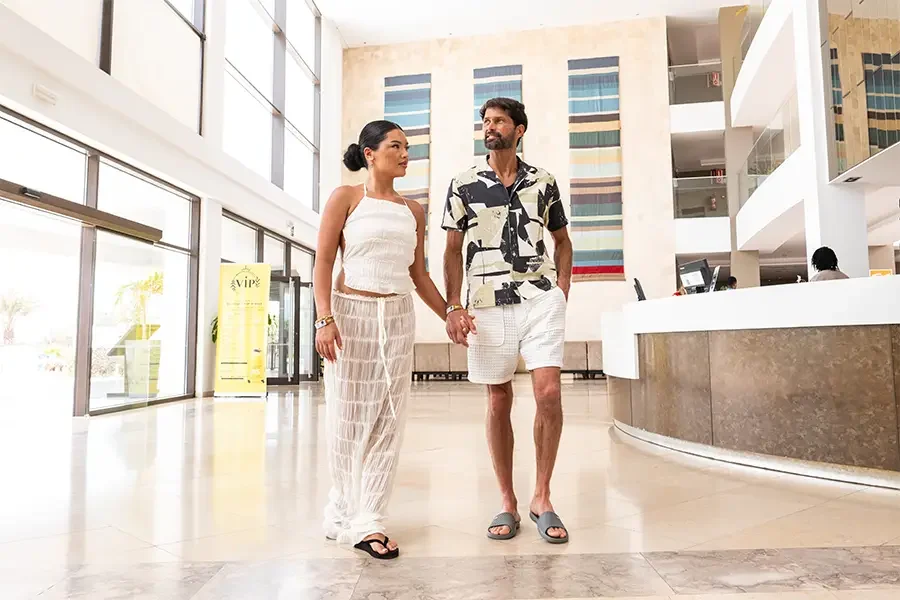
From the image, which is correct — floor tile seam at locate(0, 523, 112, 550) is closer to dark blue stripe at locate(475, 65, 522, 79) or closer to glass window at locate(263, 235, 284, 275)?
glass window at locate(263, 235, 284, 275)

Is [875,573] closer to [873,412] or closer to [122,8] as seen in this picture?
[873,412]

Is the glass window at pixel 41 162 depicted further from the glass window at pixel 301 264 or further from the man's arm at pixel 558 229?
the glass window at pixel 301 264

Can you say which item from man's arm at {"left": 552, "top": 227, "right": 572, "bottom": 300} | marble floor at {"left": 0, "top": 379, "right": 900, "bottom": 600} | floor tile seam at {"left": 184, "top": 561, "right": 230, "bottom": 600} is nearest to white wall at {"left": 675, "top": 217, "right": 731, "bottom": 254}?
marble floor at {"left": 0, "top": 379, "right": 900, "bottom": 600}

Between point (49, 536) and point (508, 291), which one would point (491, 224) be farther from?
point (49, 536)

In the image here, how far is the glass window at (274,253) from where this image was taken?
41.8ft

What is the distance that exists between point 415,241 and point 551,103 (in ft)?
45.7

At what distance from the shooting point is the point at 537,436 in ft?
8.20

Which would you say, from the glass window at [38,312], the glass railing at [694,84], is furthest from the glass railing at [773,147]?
the glass window at [38,312]

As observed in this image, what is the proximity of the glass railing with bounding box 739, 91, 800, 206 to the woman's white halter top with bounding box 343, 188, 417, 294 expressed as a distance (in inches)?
319

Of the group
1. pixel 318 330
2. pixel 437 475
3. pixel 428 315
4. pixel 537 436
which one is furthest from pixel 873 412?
pixel 428 315

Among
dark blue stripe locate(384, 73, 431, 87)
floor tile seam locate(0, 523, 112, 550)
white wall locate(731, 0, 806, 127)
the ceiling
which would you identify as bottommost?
floor tile seam locate(0, 523, 112, 550)

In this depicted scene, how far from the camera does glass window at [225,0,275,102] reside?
11.5 m

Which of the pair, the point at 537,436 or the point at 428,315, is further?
the point at 428,315

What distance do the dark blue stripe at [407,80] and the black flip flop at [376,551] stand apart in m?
15.2
